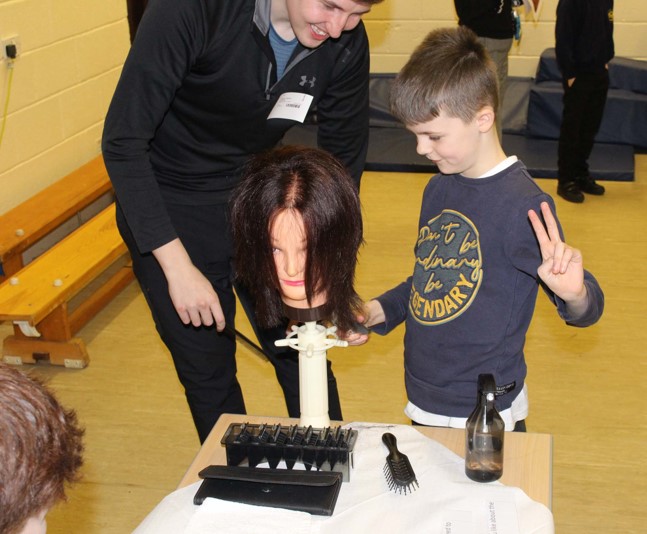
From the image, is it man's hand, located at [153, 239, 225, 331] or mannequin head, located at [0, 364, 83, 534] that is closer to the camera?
mannequin head, located at [0, 364, 83, 534]

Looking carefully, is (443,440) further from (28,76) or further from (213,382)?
(28,76)

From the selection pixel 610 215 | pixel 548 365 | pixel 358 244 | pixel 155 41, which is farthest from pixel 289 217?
pixel 610 215

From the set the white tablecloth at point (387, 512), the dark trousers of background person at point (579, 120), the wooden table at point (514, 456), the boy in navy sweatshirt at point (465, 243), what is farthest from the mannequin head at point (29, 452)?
the dark trousers of background person at point (579, 120)

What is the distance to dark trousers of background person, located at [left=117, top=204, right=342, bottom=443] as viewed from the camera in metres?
1.89

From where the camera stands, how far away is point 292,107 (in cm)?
174

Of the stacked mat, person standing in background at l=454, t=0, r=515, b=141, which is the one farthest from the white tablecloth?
the stacked mat

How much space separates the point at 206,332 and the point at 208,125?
1.53 ft

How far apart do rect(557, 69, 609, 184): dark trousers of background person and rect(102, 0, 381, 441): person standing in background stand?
9.97ft

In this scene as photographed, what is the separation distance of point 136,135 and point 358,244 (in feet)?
1.60

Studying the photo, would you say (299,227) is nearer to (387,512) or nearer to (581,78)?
(387,512)

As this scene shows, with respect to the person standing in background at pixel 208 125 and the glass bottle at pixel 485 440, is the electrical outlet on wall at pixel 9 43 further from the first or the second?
the glass bottle at pixel 485 440

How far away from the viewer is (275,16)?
5.51ft

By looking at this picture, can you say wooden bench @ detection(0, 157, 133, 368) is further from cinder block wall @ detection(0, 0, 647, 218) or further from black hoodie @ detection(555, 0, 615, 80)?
black hoodie @ detection(555, 0, 615, 80)

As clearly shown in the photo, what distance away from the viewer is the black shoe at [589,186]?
4.85m
